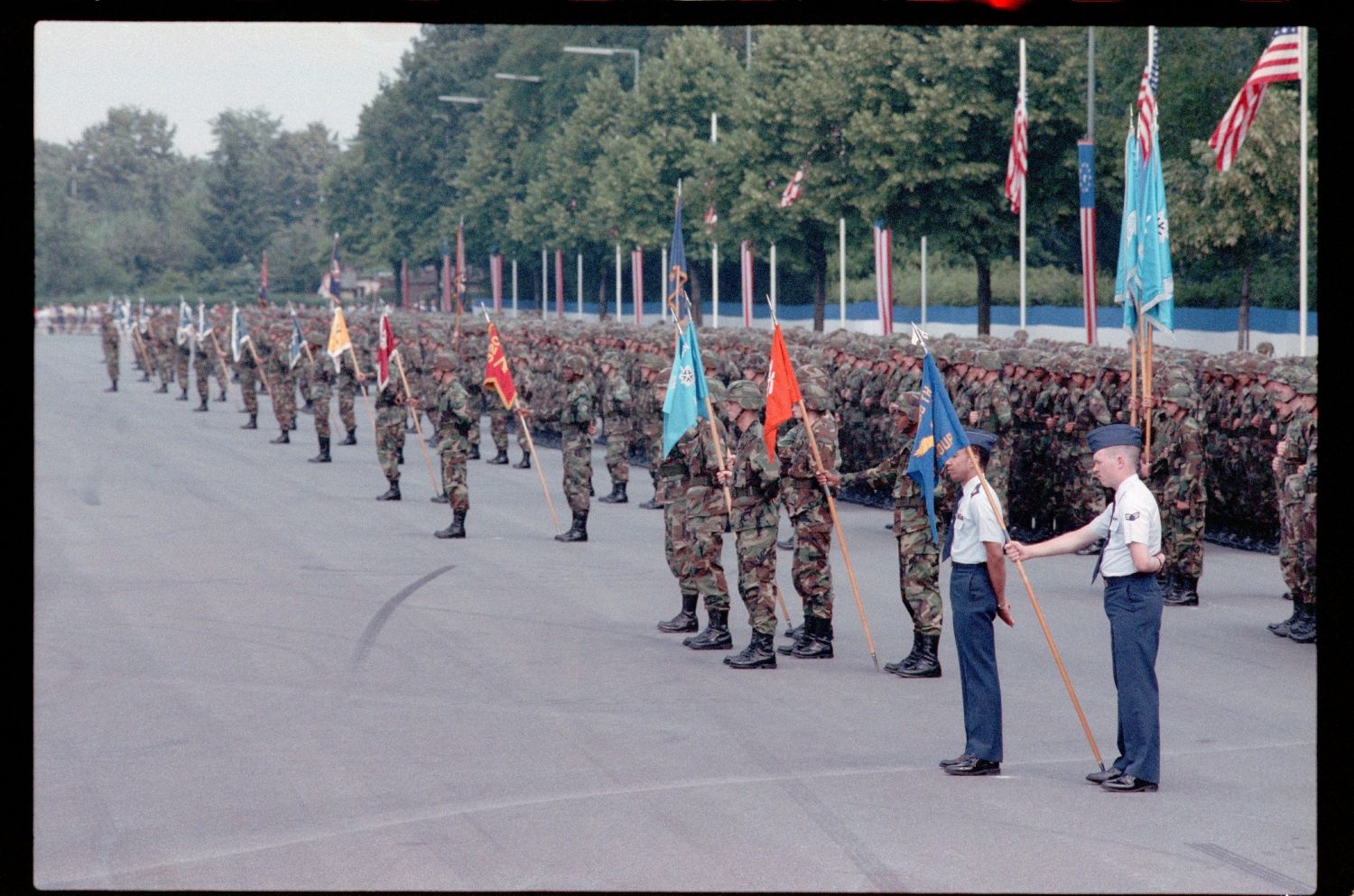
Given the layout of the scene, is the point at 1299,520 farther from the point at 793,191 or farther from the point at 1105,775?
the point at 793,191

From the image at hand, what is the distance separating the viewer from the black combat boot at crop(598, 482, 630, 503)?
2353 cm

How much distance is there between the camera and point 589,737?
10.5 m

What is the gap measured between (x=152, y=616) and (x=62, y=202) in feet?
474

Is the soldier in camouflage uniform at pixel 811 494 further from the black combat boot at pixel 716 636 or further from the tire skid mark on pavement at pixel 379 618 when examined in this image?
the tire skid mark on pavement at pixel 379 618

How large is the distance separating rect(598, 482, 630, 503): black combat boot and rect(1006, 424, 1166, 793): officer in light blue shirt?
14416mm

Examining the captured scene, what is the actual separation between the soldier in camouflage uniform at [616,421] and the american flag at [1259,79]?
745 cm

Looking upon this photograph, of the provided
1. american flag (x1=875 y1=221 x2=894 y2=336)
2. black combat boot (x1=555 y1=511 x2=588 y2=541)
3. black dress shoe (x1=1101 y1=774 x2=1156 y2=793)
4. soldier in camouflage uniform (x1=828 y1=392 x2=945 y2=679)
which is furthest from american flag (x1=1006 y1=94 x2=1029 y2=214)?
black dress shoe (x1=1101 y1=774 x2=1156 y2=793)

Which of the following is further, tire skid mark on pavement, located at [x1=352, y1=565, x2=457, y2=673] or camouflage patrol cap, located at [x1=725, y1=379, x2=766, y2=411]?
tire skid mark on pavement, located at [x1=352, y1=565, x2=457, y2=673]

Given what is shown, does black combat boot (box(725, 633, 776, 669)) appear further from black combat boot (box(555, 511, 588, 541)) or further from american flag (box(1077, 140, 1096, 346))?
american flag (box(1077, 140, 1096, 346))

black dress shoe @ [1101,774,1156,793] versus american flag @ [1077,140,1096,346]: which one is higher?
american flag @ [1077,140,1096,346]

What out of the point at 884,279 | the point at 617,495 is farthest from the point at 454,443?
the point at 884,279

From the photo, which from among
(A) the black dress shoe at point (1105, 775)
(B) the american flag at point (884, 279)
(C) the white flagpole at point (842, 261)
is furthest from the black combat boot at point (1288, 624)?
(B) the american flag at point (884, 279)

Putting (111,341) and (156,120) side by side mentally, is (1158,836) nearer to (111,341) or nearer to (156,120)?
(111,341)

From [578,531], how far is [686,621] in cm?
570
